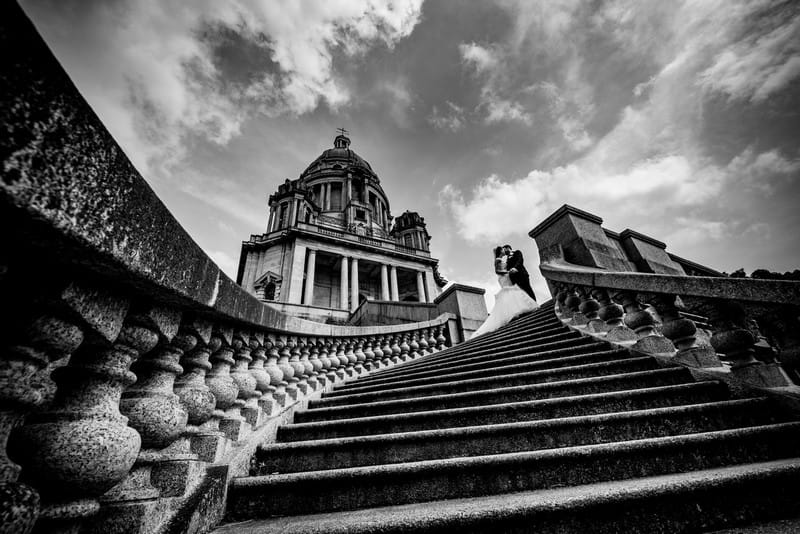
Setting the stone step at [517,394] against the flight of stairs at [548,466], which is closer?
the flight of stairs at [548,466]

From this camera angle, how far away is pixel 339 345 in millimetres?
4562

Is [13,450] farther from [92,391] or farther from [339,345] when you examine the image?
[339,345]

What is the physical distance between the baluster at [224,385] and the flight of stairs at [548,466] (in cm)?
30

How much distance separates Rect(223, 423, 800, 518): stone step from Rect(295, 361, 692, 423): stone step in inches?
31.9

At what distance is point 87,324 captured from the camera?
2.96ft

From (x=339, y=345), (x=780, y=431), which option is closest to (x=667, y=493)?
(x=780, y=431)

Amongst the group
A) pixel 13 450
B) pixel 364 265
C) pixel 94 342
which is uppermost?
pixel 364 265

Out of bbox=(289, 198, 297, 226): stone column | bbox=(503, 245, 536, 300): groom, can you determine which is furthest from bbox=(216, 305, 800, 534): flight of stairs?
bbox=(289, 198, 297, 226): stone column

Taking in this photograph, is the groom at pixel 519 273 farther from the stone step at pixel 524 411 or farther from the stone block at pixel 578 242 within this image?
the stone step at pixel 524 411

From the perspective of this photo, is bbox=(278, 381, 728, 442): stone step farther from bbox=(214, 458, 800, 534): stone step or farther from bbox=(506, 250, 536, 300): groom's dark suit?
bbox=(506, 250, 536, 300): groom's dark suit

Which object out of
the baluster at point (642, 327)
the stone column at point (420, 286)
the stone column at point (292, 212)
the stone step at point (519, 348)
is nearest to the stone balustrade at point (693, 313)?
the baluster at point (642, 327)

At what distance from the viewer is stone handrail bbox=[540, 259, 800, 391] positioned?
1.88 m

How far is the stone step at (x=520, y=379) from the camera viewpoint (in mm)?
2908

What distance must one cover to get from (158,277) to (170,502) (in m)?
0.89
